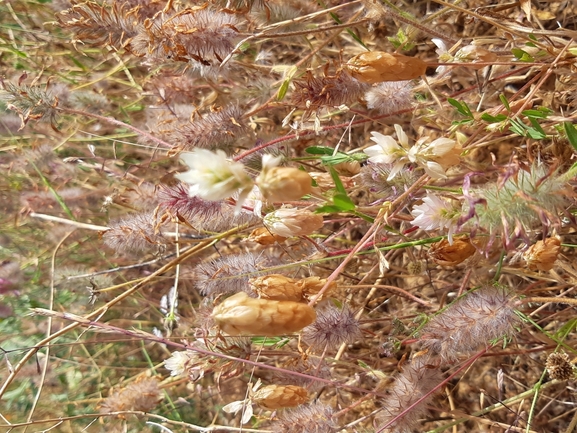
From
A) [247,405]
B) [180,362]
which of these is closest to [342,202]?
[247,405]

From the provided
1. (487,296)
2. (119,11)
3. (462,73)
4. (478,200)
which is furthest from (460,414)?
(119,11)

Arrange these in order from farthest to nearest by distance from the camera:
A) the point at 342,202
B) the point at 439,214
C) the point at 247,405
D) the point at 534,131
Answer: the point at 247,405, the point at 534,131, the point at 342,202, the point at 439,214

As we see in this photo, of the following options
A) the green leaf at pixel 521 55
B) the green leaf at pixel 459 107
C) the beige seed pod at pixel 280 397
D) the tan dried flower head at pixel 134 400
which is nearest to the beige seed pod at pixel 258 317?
the beige seed pod at pixel 280 397

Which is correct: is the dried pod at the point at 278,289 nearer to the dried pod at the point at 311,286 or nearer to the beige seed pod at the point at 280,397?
the dried pod at the point at 311,286

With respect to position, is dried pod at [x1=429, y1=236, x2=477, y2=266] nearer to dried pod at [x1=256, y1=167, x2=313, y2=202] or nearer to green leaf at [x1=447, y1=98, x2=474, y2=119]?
green leaf at [x1=447, y1=98, x2=474, y2=119]

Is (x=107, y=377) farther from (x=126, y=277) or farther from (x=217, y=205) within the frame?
(x=217, y=205)

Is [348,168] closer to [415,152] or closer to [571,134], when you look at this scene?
[415,152]
